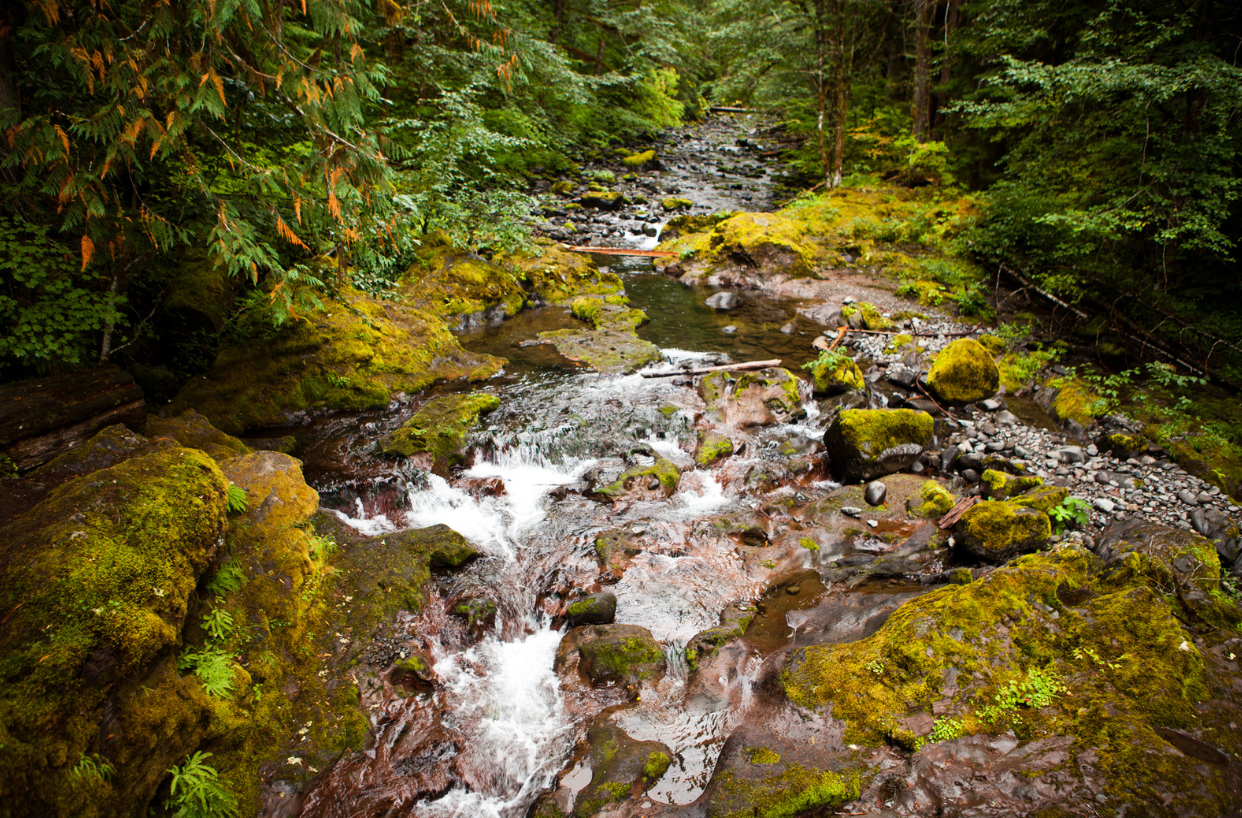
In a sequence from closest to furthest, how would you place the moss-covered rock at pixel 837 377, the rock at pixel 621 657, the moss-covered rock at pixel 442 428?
1. the rock at pixel 621 657
2. the moss-covered rock at pixel 442 428
3. the moss-covered rock at pixel 837 377

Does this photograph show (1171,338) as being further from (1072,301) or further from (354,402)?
(354,402)

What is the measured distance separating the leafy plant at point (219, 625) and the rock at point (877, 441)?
24.8 ft

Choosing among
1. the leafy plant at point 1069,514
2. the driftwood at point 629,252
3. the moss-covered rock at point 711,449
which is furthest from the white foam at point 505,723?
the driftwood at point 629,252

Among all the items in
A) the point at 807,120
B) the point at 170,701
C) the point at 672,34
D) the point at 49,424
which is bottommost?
the point at 170,701

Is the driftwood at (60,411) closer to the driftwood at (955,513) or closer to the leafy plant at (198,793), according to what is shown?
the leafy plant at (198,793)

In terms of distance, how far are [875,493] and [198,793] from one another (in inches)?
292

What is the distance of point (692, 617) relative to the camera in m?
5.82

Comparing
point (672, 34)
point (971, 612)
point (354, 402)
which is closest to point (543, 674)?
point (971, 612)

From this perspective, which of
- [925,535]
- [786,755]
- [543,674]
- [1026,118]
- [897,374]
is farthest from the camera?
[1026,118]

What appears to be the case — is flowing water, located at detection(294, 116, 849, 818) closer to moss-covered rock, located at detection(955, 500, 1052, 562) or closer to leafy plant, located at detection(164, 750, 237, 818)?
leafy plant, located at detection(164, 750, 237, 818)

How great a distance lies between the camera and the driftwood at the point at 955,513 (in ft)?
22.2

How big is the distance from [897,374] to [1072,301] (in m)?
4.39

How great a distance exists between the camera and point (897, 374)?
34.0ft

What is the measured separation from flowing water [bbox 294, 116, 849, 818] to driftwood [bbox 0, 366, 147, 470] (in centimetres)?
215
